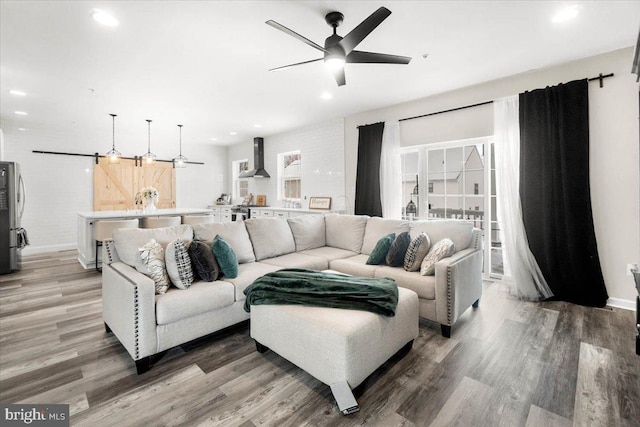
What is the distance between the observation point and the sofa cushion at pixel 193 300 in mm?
2141

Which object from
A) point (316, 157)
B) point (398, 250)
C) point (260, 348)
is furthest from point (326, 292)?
point (316, 157)

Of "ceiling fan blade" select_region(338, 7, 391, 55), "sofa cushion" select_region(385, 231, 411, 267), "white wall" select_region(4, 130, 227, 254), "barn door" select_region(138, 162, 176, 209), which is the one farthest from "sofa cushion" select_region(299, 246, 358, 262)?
"white wall" select_region(4, 130, 227, 254)

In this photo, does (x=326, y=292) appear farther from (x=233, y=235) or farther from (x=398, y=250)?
(x=233, y=235)

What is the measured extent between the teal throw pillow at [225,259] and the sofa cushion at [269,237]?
2.28ft

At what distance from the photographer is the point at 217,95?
4516 mm

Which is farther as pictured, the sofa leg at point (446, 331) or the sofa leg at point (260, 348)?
the sofa leg at point (446, 331)

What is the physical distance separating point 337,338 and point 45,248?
24.7 ft

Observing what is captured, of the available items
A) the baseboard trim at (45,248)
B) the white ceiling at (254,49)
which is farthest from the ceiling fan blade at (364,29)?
the baseboard trim at (45,248)

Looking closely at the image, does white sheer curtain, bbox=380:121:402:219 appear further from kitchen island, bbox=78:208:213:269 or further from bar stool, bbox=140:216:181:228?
kitchen island, bbox=78:208:213:269

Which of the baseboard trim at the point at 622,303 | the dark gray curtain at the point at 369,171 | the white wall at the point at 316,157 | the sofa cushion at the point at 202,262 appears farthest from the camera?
the white wall at the point at 316,157

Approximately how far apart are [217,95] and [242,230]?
240 cm

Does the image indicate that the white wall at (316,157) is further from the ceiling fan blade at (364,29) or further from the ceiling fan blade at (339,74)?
the ceiling fan blade at (364,29)

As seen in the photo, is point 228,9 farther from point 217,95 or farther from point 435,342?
point 435,342

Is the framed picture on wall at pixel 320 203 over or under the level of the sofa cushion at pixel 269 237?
over
